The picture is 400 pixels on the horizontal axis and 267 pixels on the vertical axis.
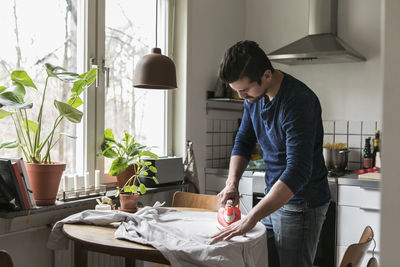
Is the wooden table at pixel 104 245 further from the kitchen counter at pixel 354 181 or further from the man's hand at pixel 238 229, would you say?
the kitchen counter at pixel 354 181

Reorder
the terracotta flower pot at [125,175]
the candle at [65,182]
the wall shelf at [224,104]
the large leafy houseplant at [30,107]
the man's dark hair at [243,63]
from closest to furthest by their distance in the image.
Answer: the man's dark hair at [243,63], the large leafy houseplant at [30,107], the candle at [65,182], the terracotta flower pot at [125,175], the wall shelf at [224,104]

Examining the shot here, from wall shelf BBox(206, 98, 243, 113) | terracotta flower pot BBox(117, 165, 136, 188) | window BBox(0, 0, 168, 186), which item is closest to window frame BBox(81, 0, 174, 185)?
window BBox(0, 0, 168, 186)

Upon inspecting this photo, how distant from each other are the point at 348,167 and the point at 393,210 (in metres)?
3.39

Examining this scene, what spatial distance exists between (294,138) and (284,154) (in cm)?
17

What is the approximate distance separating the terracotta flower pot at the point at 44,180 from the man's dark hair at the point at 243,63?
100 cm

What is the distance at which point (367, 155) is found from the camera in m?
3.44

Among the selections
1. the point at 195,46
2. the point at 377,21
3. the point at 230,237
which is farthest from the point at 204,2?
the point at 230,237

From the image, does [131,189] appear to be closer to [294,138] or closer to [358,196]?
[294,138]

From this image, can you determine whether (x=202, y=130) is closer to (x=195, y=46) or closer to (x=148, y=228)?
(x=195, y=46)

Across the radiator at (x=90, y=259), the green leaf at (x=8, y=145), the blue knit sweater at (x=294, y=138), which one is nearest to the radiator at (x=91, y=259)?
the radiator at (x=90, y=259)

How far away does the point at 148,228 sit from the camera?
5.87 feet

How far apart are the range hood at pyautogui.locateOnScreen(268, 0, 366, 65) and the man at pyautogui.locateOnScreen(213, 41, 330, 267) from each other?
1653 millimetres

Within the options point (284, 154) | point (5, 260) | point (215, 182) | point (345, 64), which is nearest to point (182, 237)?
point (284, 154)

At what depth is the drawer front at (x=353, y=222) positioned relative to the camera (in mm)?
2955
